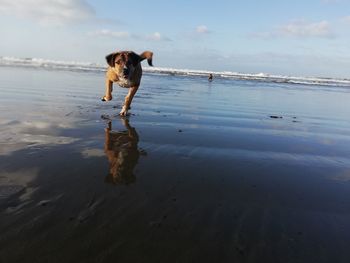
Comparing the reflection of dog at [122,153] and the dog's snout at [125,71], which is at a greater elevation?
the dog's snout at [125,71]

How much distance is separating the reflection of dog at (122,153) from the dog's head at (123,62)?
150 centimetres

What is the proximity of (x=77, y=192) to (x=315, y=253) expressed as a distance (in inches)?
73.0

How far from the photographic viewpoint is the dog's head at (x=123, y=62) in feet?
24.6

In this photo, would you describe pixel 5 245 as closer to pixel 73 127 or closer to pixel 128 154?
pixel 128 154

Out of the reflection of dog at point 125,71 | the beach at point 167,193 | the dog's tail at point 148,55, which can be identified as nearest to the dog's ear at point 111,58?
the reflection of dog at point 125,71

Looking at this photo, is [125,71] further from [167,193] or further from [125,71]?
[167,193]

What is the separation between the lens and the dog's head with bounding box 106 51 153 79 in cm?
751

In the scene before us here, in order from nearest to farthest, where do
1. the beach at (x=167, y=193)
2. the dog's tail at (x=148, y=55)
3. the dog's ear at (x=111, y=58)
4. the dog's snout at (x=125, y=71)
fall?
the beach at (x=167, y=193)
the dog's snout at (x=125, y=71)
the dog's ear at (x=111, y=58)
the dog's tail at (x=148, y=55)

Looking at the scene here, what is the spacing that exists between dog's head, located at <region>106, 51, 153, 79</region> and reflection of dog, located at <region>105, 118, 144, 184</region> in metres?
1.50

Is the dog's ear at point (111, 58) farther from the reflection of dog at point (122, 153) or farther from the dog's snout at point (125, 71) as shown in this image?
the reflection of dog at point (122, 153)

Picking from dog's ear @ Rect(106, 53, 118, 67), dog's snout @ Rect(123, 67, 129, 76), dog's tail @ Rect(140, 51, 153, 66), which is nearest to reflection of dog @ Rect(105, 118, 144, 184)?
dog's snout @ Rect(123, 67, 129, 76)

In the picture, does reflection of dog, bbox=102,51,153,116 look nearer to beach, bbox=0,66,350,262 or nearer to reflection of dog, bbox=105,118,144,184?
beach, bbox=0,66,350,262

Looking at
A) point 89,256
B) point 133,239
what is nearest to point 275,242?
point 133,239

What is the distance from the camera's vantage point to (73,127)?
5.96 metres
